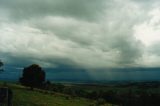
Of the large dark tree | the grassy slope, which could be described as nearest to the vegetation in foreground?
the grassy slope

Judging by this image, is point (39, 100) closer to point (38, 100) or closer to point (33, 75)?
point (38, 100)

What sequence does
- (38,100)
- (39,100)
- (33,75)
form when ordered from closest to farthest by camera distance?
(38,100) → (39,100) → (33,75)

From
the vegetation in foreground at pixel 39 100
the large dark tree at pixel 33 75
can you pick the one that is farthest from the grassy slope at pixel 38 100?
the large dark tree at pixel 33 75

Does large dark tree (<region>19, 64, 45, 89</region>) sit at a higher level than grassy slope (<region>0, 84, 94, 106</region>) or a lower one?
higher

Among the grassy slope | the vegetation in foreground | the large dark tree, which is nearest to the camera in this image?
the grassy slope

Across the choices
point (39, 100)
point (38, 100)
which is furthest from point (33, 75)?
point (38, 100)

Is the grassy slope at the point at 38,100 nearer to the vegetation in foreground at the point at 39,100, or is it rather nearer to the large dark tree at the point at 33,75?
the vegetation in foreground at the point at 39,100

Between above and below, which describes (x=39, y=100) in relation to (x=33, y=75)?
below

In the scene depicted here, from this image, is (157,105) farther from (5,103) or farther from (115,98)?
(5,103)

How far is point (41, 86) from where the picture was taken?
101812 mm

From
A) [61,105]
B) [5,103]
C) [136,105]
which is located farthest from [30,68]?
[5,103]

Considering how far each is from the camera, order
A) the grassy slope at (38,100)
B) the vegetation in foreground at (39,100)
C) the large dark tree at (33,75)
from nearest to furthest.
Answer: the grassy slope at (38,100) → the vegetation in foreground at (39,100) → the large dark tree at (33,75)

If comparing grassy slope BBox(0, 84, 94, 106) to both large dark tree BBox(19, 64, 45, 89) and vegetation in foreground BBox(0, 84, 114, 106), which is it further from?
large dark tree BBox(19, 64, 45, 89)

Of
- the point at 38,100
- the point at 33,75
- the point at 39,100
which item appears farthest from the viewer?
the point at 33,75
